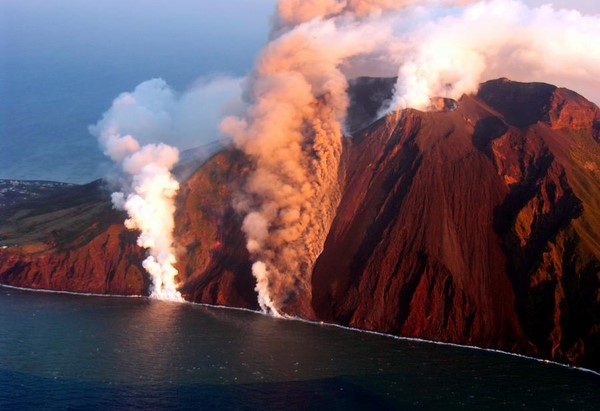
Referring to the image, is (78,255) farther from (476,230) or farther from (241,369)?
(476,230)

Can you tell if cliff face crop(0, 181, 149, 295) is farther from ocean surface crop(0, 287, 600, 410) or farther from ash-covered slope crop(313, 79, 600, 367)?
ash-covered slope crop(313, 79, 600, 367)

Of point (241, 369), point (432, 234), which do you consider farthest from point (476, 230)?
point (241, 369)

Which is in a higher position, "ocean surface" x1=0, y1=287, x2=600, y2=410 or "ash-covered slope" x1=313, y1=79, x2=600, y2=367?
"ash-covered slope" x1=313, y1=79, x2=600, y2=367

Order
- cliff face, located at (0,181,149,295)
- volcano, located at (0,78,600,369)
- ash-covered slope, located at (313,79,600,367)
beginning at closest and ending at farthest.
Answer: ash-covered slope, located at (313,79,600,367) < volcano, located at (0,78,600,369) < cliff face, located at (0,181,149,295)

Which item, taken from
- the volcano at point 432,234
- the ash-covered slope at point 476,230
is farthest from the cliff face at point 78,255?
the ash-covered slope at point 476,230

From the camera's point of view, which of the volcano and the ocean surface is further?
the volcano

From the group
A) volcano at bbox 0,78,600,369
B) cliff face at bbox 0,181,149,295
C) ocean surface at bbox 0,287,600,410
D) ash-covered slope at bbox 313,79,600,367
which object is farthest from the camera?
cliff face at bbox 0,181,149,295

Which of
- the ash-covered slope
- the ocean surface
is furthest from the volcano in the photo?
the ocean surface

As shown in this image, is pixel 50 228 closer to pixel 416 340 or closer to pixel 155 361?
pixel 155 361
